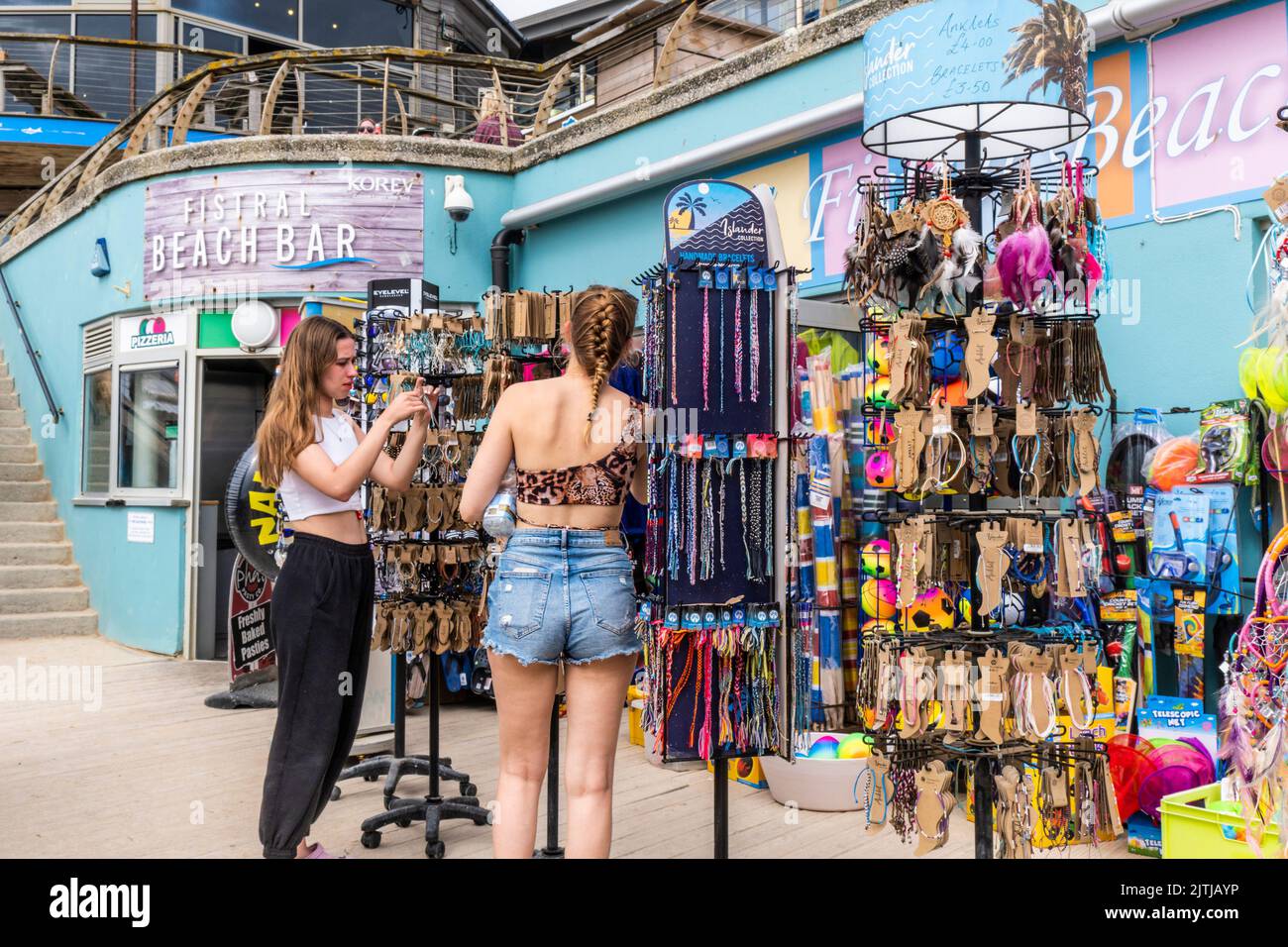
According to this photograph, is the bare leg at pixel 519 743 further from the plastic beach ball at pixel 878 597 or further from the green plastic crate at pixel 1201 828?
the green plastic crate at pixel 1201 828

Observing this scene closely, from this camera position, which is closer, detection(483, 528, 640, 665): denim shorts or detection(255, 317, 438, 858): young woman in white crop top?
detection(483, 528, 640, 665): denim shorts

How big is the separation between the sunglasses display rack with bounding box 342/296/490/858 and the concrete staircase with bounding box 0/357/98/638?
576 cm

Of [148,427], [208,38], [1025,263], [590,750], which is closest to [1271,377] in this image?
[1025,263]

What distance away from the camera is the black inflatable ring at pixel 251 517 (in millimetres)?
5680

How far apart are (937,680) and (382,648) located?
2205 millimetres

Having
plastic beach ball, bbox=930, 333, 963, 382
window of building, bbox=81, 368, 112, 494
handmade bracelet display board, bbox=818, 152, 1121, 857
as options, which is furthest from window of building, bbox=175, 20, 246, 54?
plastic beach ball, bbox=930, 333, 963, 382

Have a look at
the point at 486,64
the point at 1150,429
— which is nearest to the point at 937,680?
the point at 1150,429

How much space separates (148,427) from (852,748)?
640 centimetres

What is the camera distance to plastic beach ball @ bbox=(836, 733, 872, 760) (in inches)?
155

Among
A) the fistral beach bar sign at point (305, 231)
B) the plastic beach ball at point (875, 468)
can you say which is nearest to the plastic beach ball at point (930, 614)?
the plastic beach ball at point (875, 468)

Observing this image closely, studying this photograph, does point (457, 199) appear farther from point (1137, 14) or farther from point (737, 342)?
point (737, 342)

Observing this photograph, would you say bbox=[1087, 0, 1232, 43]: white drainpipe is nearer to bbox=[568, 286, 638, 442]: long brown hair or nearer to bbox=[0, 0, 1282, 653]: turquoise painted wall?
bbox=[0, 0, 1282, 653]: turquoise painted wall

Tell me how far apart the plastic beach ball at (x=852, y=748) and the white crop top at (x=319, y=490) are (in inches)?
80.3

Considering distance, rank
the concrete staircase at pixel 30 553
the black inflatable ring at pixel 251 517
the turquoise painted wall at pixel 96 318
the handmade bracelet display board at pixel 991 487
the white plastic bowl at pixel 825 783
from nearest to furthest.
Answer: the handmade bracelet display board at pixel 991 487 < the white plastic bowl at pixel 825 783 < the black inflatable ring at pixel 251 517 < the turquoise painted wall at pixel 96 318 < the concrete staircase at pixel 30 553
